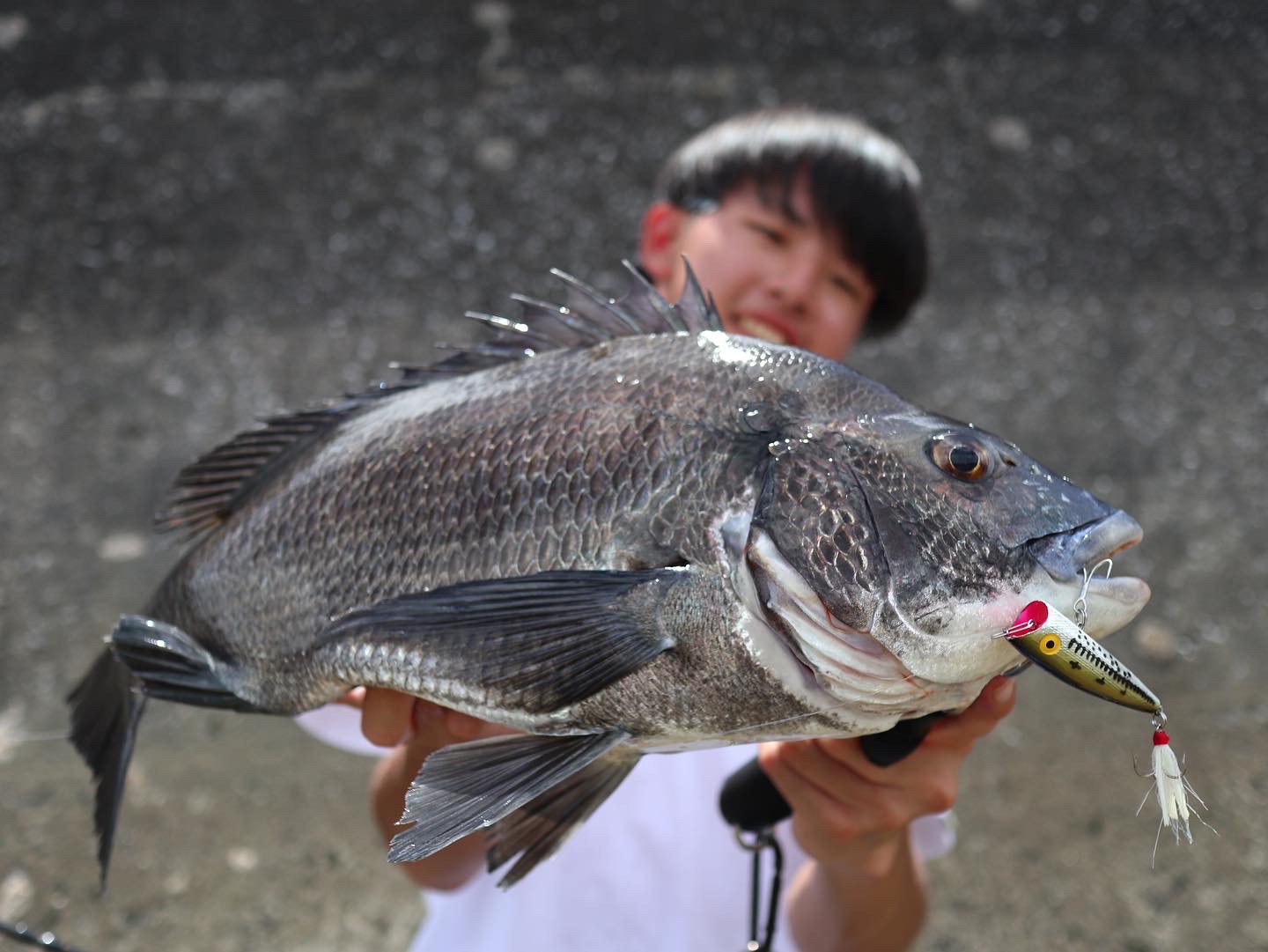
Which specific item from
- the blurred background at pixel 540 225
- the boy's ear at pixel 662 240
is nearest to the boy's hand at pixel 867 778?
the boy's ear at pixel 662 240

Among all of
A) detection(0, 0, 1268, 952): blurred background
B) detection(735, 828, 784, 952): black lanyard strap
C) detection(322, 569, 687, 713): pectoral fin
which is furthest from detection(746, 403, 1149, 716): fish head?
detection(0, 0, 1268, 952): blurred background

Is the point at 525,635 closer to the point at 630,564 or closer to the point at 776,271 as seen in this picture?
the point at 630,564

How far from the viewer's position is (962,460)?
0.74 m

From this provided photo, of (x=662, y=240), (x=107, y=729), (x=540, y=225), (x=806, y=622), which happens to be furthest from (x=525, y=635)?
(x=540, y=225)

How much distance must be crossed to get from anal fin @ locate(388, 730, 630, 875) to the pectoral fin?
1.4 inches

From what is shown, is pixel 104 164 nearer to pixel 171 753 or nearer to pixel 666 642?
pixel 171 753

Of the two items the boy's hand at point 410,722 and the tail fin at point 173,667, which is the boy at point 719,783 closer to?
the boy's hand at point 410,722

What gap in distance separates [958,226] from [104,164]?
218 centimetres

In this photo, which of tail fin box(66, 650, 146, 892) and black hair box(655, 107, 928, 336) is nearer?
tail fin box(66, 650, 146, 892)

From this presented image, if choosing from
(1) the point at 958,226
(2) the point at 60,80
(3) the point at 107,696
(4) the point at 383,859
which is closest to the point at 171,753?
(4) the point at 383,859

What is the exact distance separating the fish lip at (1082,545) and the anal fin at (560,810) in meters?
0.37

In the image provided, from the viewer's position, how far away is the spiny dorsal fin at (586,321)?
0.92m

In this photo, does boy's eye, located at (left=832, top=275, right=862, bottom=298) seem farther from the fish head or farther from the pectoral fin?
the pectoral fin

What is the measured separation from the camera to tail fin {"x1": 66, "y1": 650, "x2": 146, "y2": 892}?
1042 mm
